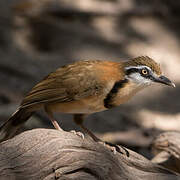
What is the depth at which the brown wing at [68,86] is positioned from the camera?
6.62 m

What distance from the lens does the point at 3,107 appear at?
31.8ft

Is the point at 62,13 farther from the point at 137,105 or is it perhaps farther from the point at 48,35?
the point at 137,105

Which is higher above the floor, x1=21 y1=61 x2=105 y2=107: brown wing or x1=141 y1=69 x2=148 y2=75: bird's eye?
x1=141 y1=69 x2=148 y2=75: bird's eye

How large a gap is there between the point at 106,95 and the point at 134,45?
6.66 meters

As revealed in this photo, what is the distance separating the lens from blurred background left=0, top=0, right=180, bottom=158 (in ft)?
33.7

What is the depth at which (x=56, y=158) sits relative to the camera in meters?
5.61

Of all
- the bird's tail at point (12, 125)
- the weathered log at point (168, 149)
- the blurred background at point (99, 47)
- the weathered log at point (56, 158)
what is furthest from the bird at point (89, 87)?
the blurred background at point (99, 47)

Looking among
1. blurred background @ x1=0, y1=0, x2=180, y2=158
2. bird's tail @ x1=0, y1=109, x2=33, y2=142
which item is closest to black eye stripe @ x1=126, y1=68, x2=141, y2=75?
bird's tail @ x1=0, y1=109, x2=33, y2=142

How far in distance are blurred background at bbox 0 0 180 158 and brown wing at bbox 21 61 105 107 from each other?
8.21 feet

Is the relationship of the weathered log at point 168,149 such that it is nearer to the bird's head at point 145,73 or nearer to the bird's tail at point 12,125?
the bird's head at point 145,73

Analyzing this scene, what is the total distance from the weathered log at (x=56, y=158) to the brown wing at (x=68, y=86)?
790 mm

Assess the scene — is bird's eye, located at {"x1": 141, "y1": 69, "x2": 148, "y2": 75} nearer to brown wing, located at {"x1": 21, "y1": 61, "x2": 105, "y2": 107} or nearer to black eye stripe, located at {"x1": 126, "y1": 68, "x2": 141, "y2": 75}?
black eye stripe, located at {"x1": 126, "y1": 68, "x2": 141, "y2": 75}

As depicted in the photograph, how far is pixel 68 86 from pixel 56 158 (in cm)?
138

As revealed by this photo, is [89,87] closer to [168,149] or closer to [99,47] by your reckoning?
[168,149]
